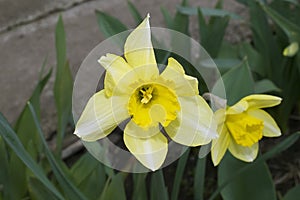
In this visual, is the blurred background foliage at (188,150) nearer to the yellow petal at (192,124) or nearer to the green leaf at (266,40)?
the green leaf at (266,40)


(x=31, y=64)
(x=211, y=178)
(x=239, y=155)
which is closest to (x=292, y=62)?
(x=211, y=178)

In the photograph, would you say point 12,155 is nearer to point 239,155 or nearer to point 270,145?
point 239,155

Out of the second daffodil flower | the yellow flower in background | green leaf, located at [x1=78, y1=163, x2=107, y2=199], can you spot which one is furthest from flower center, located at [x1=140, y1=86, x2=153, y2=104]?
green leaf, located at [x1=78, y1=163, x2=107, y2=199]

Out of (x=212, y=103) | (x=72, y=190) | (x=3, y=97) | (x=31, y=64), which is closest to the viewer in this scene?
(x=212, y=103)

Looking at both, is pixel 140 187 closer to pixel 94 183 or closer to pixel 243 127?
pixel 94 183

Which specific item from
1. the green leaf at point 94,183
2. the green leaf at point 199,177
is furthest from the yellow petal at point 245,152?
the green leaf at point 94,183

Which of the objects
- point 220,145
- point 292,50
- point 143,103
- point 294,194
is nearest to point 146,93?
point 143,103

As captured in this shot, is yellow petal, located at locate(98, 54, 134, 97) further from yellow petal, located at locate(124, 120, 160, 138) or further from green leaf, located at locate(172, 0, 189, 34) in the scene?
green leaf, located at locate(172, 0, 189, 34)

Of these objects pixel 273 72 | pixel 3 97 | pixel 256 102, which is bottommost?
pixel 273 72
